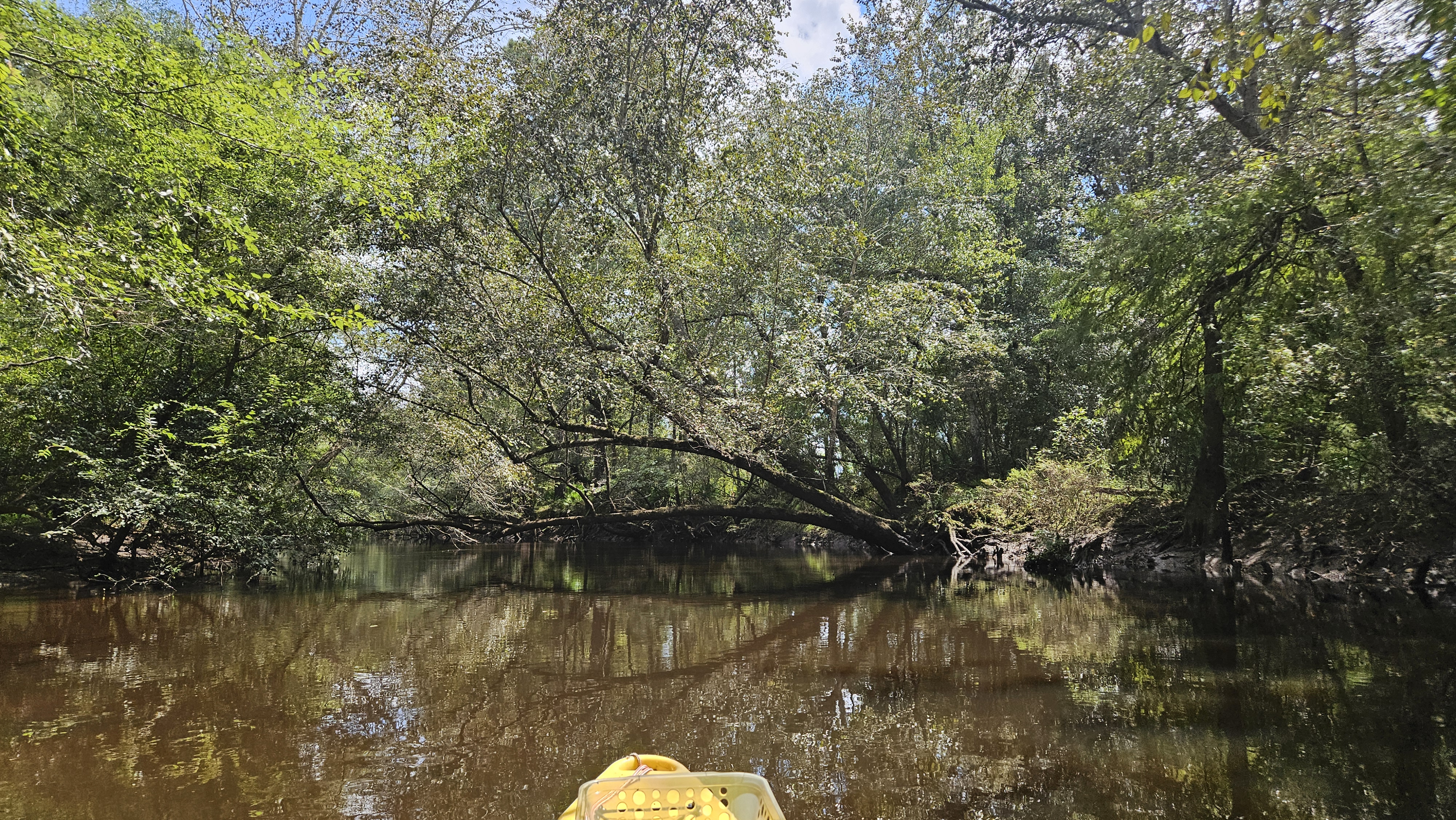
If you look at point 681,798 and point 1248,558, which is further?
point 1248,558

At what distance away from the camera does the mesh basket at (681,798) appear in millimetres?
2457

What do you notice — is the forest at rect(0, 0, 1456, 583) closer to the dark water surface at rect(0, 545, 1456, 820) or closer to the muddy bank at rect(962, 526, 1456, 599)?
the muddy bank at rect(962, 526, 1456, 599)

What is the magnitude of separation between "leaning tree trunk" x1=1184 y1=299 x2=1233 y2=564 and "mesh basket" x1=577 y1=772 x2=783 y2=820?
10413mm

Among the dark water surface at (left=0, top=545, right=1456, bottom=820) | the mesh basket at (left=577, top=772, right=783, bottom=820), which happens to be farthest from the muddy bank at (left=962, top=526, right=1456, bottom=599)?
the mesh basket at (left=577, top=772, right=783, bottom=820)

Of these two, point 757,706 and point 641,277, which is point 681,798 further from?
point 641,277

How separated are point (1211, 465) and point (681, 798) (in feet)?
39.1

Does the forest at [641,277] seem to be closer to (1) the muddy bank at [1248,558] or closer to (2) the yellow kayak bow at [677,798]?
(1) the muddy bank at [1248,558]

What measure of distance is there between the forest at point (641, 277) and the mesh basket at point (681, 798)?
5853mm

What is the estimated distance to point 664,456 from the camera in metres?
23.5

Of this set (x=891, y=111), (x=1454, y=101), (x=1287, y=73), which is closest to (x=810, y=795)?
(x=1454, y=101)

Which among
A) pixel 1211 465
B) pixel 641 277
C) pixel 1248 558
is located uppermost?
pixel 641 277

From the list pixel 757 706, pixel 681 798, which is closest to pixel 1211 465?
pixel 757 706

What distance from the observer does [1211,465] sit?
→ 1140 cm

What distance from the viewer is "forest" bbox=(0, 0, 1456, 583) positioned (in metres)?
7.21
